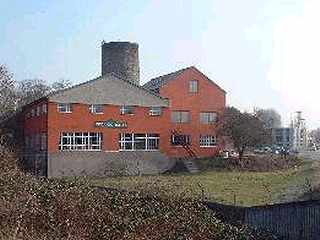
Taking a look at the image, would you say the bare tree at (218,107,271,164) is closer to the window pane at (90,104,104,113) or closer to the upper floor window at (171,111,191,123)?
the upper floor window at (171,111,191,123)

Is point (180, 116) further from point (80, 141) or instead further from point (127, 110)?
point (80, 141)

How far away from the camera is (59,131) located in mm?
42125

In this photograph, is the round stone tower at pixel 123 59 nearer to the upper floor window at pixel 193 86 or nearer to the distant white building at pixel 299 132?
the upper floor window at pixel 193 86

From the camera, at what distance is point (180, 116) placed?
48.9 metres

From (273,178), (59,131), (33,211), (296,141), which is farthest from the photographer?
(296,141)

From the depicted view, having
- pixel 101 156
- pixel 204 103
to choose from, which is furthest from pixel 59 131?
pixel 204 103

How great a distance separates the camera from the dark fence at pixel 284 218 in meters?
20.8

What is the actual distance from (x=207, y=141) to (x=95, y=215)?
85.6 ft

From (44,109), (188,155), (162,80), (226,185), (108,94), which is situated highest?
(162,80)

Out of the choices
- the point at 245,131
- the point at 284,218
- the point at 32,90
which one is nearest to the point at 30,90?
the point at 32,90

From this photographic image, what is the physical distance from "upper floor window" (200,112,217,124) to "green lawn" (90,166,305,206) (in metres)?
7.20

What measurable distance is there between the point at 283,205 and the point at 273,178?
16.9m

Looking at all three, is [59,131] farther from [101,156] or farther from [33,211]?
[33,211]

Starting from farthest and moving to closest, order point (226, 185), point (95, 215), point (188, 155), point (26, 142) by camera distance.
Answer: point (26, 142) < point (188, 155) < point (226, 185) < point (95, 215)
